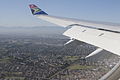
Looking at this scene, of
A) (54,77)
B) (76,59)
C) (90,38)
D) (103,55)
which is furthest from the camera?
(76,59)

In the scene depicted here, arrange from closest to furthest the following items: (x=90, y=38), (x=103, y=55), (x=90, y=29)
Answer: (x=103, y=55), (x=90, y=38), (x=90, y=29)

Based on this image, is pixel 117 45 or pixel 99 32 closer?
pixel 117 45

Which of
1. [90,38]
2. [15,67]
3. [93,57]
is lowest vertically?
[15,67]

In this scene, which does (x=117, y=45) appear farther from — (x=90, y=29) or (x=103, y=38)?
(x=90, y=29)

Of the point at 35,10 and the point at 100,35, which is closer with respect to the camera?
the point at 100,35

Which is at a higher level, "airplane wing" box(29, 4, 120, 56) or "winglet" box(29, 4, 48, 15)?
"winglet" box(29, 4, 48, 15)

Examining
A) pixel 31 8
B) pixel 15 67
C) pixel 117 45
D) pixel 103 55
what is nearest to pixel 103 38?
pixel 103 55

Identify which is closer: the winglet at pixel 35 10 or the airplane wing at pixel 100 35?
the airplane wing at pixel 100 35

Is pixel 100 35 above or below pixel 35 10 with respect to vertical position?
below

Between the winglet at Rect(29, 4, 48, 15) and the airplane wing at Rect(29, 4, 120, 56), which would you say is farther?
the winglet at Rect(29, 4, 48, 15)

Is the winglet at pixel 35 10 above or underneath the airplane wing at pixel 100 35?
above

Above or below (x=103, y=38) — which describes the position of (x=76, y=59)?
below
